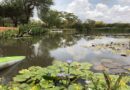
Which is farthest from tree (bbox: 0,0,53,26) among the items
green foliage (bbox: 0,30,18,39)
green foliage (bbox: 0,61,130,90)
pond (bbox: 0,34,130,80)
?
green foliage (bbox: 0,61,130,90)

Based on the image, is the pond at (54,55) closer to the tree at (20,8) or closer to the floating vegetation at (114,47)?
the floating vegetation at (114,47)

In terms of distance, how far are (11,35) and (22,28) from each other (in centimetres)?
218

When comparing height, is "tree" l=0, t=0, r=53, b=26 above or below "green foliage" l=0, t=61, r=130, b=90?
above

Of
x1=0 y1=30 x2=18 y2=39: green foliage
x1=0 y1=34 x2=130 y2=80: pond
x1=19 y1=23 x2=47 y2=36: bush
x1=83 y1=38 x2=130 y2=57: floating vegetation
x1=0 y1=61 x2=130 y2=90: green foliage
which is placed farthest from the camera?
x1=19 y1=23 x2=47 y2=36: bush

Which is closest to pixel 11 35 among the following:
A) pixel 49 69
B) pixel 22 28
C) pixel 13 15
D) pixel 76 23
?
pixel 22 28

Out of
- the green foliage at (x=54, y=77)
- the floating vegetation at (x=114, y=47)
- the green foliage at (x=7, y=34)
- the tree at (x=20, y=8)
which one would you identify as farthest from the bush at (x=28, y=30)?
the green foliage at (x=54, y=77)

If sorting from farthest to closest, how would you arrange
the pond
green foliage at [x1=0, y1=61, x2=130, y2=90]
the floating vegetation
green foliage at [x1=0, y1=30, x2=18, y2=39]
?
green foliage at [x1=0, y1=30, x2=18, y2=39]
the floating vegetation
the pond
green foliage at [x1=0, y1=61, x2=130, y2=90]

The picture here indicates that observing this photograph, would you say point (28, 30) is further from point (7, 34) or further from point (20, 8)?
point (20, 8)

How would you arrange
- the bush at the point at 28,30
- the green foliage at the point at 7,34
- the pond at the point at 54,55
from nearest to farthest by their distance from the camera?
1. the pond at the point at 54,55
2. the green foliage at the point at 7,34
3. the bush at the point at 28,30

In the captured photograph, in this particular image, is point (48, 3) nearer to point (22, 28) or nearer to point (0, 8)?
point (0, 8)

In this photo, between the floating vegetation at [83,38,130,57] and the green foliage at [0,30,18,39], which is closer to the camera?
the floating vegetation at [83,38,130,57]

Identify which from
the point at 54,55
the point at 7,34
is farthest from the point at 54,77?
the point at 7,34

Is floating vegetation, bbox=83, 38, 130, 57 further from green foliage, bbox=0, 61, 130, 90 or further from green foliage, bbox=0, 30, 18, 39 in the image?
green foliage, bbox=0, 30, 18, 39

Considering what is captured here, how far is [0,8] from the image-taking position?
36.3 meters
